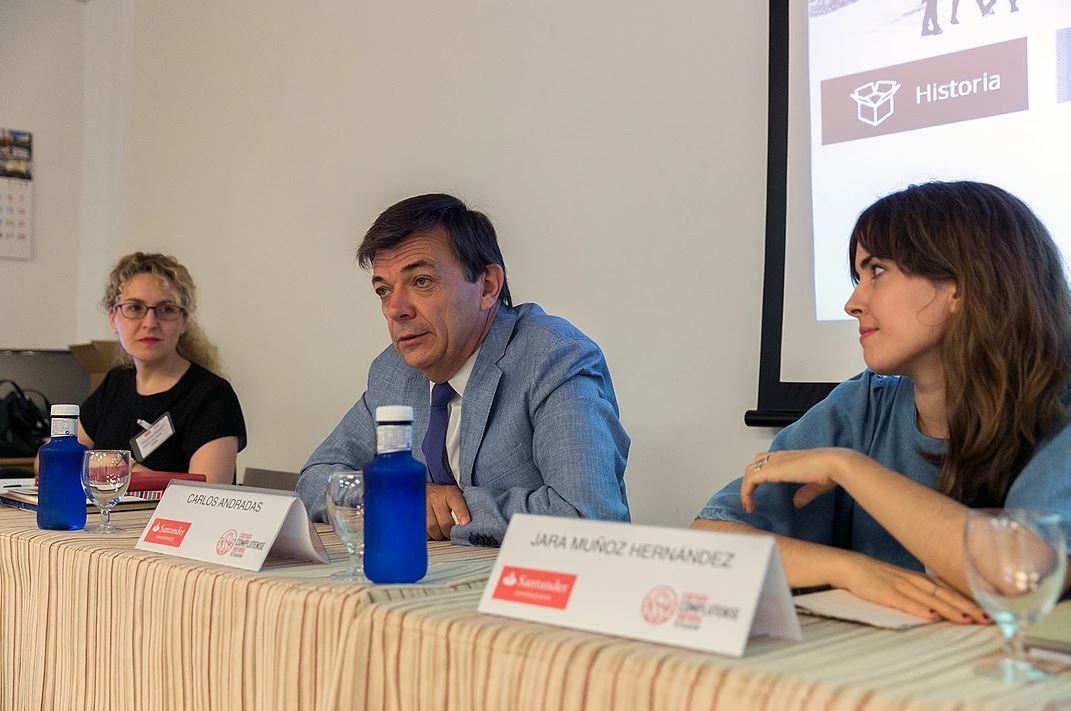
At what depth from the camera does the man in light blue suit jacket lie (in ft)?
5.60

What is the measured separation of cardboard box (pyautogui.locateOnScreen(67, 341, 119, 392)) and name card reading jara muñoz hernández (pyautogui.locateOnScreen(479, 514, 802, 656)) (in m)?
3.61

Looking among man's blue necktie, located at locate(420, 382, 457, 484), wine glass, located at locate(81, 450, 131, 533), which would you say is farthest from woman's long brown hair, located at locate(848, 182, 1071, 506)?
wine glass, located at locate(81, 450, 131, 533)

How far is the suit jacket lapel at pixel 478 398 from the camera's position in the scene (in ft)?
6.14

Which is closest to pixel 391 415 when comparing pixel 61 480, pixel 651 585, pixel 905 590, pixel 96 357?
pixel 651 585

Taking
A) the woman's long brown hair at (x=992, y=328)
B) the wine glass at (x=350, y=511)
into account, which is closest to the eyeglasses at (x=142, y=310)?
the wine glass at (x=350, y=511)

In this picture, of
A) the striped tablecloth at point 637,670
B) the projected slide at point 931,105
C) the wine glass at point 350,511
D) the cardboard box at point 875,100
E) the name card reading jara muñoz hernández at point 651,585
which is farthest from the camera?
the cardboard box at point 875,100

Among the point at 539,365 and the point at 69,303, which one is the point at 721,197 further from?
the point at 69,303

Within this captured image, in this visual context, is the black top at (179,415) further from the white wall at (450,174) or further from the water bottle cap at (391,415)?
the water bottle cap at (391,415)

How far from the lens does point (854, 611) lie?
104cm

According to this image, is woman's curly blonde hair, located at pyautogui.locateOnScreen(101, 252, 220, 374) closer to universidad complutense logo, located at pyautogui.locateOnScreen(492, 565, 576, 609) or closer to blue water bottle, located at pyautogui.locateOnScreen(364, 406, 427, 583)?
blue water bottle, located at pyautogui.locateOnScreen(364, 406, 427, 583)

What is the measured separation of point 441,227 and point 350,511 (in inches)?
34.0

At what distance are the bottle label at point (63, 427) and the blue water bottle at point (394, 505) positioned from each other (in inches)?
27.7

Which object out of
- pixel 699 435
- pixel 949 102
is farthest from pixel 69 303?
pixel 949 102

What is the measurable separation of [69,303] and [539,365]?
3.62m
